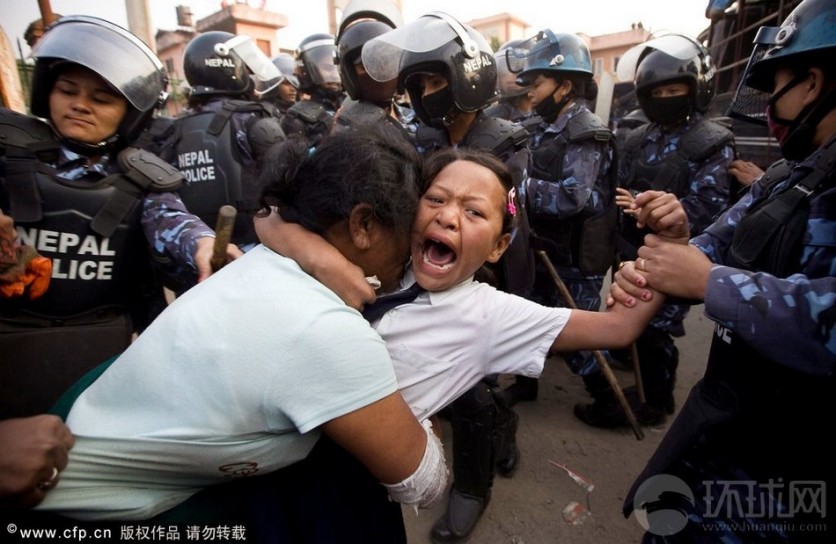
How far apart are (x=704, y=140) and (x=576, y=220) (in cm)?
112

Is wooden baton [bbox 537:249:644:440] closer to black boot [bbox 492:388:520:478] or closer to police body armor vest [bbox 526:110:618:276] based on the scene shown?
police body armor vest [bbox 526:110:618:276]

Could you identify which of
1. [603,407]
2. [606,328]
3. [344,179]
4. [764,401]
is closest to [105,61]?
[344,179]

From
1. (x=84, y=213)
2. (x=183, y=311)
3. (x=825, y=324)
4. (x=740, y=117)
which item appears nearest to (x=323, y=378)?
(x=183, y=311)

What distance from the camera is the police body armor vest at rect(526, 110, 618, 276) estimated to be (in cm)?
325

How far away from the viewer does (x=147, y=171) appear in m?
2.16

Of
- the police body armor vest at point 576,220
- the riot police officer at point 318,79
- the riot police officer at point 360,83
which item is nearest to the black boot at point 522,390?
the police body armor vest at point 576,220

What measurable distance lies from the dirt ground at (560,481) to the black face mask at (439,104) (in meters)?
2.17

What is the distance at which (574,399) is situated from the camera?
375 cm

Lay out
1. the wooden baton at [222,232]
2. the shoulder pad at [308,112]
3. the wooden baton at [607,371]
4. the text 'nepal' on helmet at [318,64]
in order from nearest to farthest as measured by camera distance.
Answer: the wooden baton at [222,232] < the wooden baton at [607,371] < the shoulder pad at [308,112] < the text 'nepal' on helmet at [318,64]

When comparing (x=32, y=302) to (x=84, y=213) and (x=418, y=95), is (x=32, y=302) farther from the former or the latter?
(x=418, y=95)

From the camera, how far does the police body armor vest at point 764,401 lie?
1.30 meters

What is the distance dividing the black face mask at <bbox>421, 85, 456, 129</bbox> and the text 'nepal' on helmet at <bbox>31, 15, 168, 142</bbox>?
146cm

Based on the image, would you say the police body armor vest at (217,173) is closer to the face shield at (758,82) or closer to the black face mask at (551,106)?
the black face mask at (551,106)

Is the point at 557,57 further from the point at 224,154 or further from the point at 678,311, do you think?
the point at 224,154
